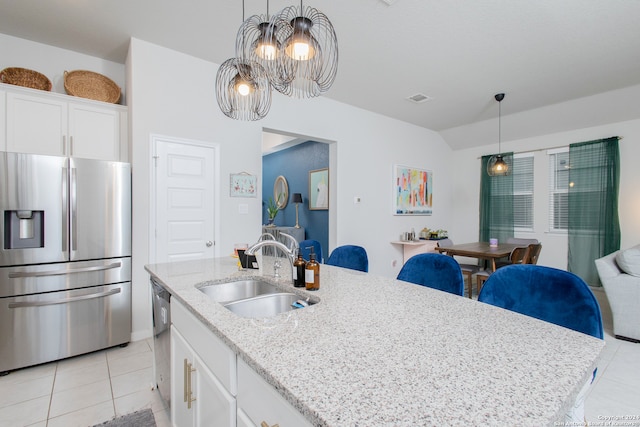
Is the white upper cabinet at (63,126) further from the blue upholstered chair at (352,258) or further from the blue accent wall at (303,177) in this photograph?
the blue accent wall at (303,177)

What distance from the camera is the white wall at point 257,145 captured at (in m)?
2.96

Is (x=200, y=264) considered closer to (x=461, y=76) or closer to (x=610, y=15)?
(x=461, y=76)

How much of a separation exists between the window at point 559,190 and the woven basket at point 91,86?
655 centimetres

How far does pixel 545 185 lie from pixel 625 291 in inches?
116

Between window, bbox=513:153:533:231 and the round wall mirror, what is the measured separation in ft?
15.0

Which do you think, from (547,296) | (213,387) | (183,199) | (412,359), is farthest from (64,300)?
(547,296)

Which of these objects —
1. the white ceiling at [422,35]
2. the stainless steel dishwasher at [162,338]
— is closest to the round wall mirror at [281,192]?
the white ceiling at [422,35]

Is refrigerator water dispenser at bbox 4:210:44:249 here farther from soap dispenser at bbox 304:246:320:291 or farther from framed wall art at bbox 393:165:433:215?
framed wall art at bbox 393:165:433:215

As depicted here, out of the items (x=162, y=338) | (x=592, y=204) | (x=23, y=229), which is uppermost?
(x=592, y=204)

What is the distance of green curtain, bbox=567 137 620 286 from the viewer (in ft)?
15.0

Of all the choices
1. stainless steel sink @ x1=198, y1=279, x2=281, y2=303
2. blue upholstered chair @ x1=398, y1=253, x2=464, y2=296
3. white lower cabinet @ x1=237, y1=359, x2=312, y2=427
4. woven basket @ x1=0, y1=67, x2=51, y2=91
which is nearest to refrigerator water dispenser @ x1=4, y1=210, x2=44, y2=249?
woven basket @ x1=0, y1=67, x2=51, y2=91

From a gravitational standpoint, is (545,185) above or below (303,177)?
below

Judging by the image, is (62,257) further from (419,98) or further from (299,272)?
(419,98)

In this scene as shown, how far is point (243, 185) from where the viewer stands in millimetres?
3604
